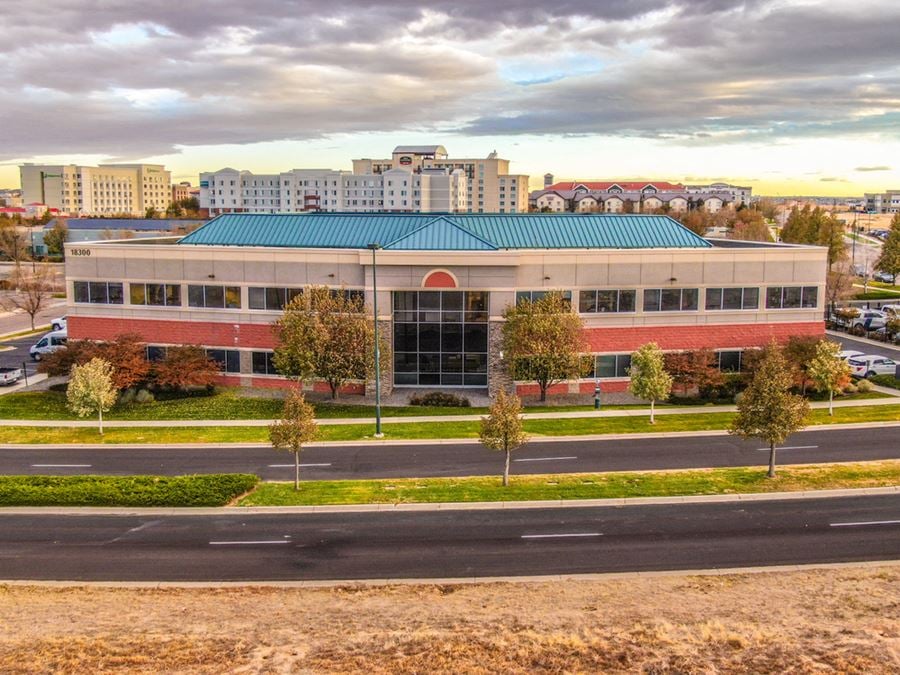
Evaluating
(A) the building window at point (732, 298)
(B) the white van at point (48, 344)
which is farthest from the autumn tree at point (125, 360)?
(A) the building window at point (732, 298)

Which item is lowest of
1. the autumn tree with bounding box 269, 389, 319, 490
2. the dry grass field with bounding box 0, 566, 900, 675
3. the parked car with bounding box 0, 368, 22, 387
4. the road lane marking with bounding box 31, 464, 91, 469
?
the road lane marking with bounding box 31, 464, 91, 469

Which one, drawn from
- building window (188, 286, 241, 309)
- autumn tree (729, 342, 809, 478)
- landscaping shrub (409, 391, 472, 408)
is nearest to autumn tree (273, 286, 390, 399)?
landscaping shrub (409, 391, 472, 408)

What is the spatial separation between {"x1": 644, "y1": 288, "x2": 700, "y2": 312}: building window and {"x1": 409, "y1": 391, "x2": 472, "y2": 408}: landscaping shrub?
12.6 meters

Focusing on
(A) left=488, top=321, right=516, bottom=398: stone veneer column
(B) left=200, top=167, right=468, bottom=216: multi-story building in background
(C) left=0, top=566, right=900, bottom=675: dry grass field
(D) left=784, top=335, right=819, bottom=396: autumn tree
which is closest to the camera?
(C) left=0, top=566, right=900, bottom=675: dry grass field

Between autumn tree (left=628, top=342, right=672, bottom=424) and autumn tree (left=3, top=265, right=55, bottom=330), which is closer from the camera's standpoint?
autumn tree (left=628, top=342, right=672, bottom=424)

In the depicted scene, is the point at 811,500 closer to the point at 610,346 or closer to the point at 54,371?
the point at 610,346

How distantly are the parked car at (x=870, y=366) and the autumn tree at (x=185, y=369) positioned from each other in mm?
37914

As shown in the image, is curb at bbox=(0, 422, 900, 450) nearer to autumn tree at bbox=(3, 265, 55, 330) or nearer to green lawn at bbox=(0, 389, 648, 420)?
green lawn at bbox=(0, 389, 648, 420)

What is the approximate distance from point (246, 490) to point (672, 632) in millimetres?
16730

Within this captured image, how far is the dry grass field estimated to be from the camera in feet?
58.2

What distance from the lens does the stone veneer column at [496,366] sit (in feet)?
150

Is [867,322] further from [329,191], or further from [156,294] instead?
[329,191]

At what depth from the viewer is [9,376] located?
4944cm

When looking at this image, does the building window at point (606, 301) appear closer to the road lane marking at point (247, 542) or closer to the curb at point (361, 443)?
the curb at point (361, 443)
